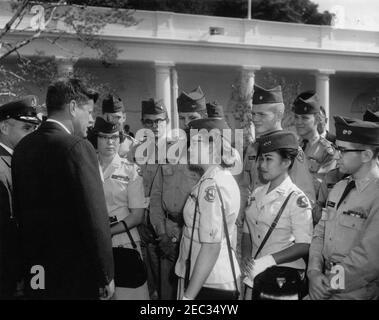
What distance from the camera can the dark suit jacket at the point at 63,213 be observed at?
2.64m

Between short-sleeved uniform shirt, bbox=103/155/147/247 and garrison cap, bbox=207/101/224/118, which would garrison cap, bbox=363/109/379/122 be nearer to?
short-sleeved uniform shirt, bbox=103/155/147/247

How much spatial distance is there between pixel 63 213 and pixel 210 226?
85cm

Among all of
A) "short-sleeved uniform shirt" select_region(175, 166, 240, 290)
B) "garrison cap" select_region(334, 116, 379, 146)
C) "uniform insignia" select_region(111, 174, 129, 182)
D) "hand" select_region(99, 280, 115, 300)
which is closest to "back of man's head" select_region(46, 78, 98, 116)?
"short-sleeved uniform shirt" select_region(175, 166, 240, 290)

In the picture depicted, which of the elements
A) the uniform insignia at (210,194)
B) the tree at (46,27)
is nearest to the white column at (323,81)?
the tree at (46,27)

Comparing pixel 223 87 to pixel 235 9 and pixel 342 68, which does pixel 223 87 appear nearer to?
pixel 342 68

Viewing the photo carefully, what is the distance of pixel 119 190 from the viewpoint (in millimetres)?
4293

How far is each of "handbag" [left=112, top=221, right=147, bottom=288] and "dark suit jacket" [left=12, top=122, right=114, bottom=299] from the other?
1.21 metres

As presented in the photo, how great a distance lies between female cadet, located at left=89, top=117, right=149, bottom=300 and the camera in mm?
4246

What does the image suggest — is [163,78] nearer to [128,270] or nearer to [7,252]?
[128,270]

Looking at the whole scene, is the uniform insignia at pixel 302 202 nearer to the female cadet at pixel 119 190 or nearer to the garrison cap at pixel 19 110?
the female cadet at pixel 119 190

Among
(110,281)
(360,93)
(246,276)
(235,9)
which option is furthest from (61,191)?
(235,9)

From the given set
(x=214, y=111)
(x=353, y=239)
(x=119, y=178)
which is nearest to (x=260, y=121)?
(x=119, y=178)

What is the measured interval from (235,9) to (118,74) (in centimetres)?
1610

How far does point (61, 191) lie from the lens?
2.66 metres
